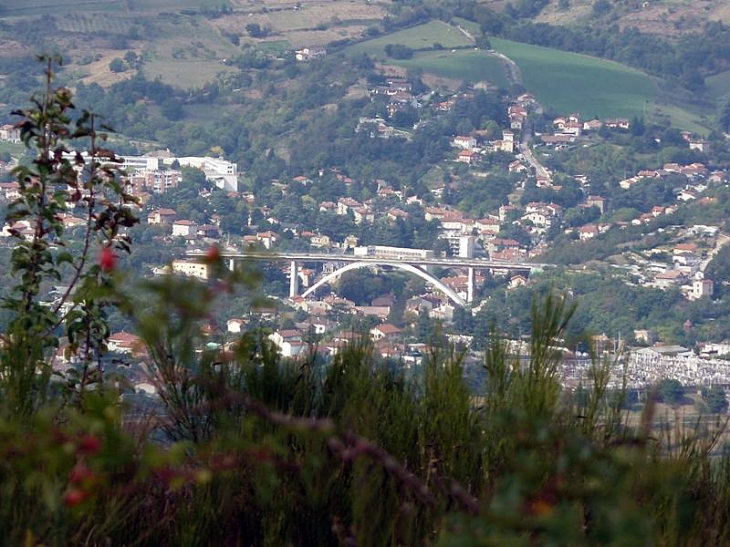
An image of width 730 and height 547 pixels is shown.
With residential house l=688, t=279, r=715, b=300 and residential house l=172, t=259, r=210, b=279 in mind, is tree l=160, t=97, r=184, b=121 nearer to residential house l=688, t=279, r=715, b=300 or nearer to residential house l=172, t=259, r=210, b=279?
residential house l=688, t=279, r=715, b=300

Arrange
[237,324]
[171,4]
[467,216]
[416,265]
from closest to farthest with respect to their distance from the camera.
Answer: [237,324], [416,265], [467,216], [171,4]

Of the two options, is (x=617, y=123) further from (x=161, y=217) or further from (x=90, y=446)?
(x=90, y=446)

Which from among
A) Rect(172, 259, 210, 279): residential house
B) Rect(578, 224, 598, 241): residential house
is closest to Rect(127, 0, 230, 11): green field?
Rect(578, 224, 598, 241): residential house

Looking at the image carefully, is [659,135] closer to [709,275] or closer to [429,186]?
[429,186]

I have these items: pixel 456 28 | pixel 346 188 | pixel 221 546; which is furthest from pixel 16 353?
pixel 456 28

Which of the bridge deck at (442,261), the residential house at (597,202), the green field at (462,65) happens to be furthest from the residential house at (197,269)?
the green field at (462,65)

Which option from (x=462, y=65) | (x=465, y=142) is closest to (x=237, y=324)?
(x=465, y=142)
